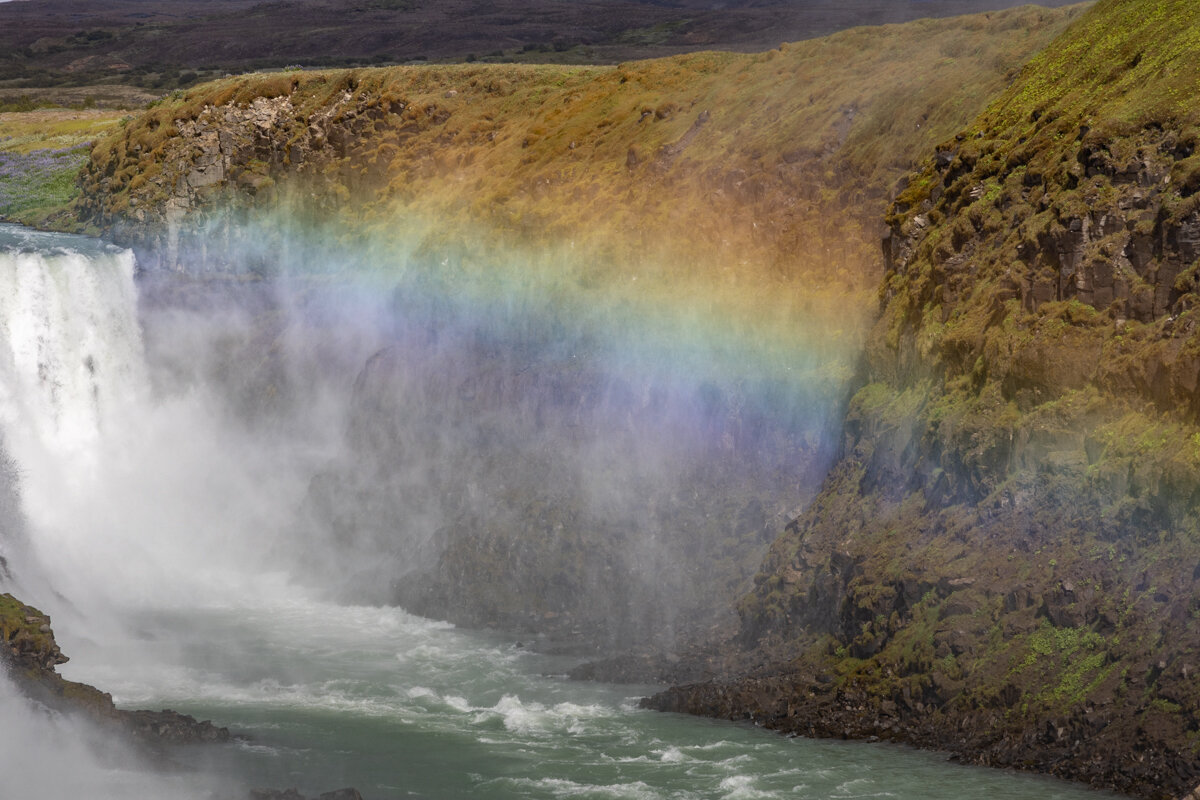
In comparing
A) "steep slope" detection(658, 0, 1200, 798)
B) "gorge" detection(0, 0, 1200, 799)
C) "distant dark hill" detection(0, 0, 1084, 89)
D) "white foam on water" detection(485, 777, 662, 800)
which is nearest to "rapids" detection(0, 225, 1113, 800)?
"white foam on water" detection(485, 777, 662, 800)

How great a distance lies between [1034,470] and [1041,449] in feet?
1.65

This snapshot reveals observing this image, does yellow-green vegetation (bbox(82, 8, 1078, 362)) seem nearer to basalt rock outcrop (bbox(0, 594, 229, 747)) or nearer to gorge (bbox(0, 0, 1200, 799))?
gorge (bbox(0, 0, 1200, 799))

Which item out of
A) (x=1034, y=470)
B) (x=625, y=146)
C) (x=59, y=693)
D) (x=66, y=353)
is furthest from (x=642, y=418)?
(x=66, y=353)

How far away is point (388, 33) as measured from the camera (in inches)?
5025

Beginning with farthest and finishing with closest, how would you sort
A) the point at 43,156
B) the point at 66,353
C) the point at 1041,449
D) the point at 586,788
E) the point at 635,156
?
the point at 43,156 → the point at 66,353 → the point at 635,156 → the point at 1041,449 → the point at 586,788

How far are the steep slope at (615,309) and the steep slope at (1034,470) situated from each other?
403 cm

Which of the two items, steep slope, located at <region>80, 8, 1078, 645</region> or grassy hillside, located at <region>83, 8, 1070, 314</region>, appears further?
grassy hillside, located at <region>83, 8, 1070, 314</region>

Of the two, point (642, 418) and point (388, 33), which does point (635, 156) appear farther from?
point (388, 33)

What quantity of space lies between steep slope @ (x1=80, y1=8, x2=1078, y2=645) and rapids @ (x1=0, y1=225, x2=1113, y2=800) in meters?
2.79

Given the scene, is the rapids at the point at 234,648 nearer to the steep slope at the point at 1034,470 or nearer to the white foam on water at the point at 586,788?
the white foam on water at the point at 586,788

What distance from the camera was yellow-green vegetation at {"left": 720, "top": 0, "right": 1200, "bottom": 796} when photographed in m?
30.2

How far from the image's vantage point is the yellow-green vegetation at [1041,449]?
30172mm

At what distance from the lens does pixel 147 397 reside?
5966 cm

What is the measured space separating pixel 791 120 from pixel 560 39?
69.6m
